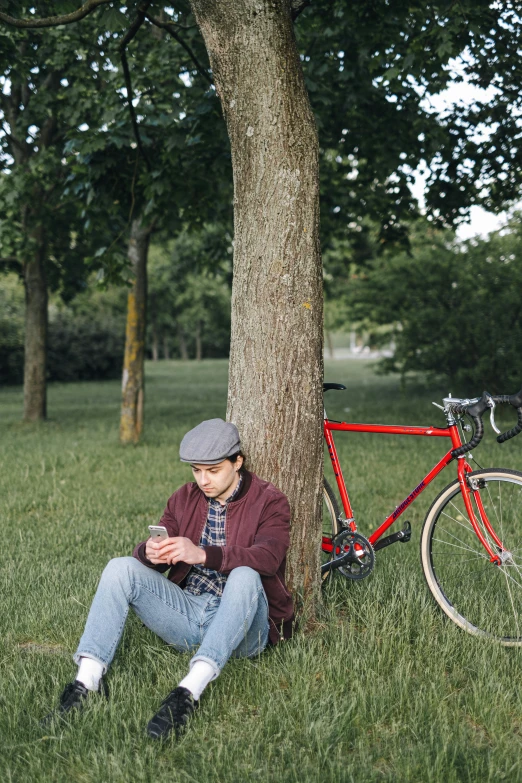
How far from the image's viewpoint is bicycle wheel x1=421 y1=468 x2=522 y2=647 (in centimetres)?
380

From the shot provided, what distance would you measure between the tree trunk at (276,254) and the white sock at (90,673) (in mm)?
1130

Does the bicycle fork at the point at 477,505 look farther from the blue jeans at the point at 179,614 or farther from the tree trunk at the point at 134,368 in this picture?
the tree trunk at the point at 134,368

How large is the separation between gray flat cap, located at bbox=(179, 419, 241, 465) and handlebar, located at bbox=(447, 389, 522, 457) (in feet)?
3.92

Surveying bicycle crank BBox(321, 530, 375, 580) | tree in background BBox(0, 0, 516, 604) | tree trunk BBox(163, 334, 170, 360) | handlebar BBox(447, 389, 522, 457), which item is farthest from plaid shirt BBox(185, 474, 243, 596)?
tree trunk BBox(163, 334, 170, 360)

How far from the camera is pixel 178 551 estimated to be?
124 inches

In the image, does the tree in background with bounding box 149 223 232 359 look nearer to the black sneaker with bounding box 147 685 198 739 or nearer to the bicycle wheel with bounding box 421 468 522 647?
the bicycle wheel with bounding box 421 468 522 647

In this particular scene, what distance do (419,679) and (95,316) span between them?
3347cm

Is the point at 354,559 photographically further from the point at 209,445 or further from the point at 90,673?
the point at 90,673

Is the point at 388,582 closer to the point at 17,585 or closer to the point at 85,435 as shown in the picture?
the point at 17,585

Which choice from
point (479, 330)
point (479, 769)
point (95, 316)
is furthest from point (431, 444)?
point (95, 316)

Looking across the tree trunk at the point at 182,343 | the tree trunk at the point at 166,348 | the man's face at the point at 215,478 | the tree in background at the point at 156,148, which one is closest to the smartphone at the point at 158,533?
the man's face at the point at 215,478

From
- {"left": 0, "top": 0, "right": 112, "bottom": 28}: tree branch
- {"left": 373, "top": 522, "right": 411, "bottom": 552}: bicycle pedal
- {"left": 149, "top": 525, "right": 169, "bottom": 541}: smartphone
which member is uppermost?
{"left": 0, "top": 0, "right": 112, "bottom": 28}: tree branch

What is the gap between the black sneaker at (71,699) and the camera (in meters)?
2.97

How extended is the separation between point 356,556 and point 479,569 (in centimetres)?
77
